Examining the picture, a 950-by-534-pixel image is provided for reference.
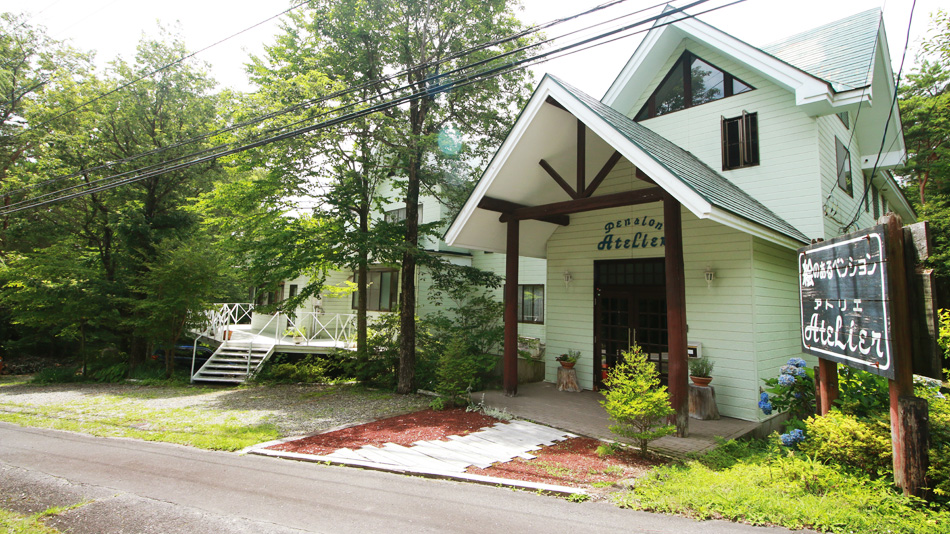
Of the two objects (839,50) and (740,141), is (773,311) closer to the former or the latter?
(740,141)

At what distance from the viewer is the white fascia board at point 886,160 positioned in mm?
12766

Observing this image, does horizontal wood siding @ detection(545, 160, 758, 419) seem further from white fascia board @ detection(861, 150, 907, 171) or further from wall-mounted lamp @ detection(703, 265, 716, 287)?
white fascia board @ detection(861, 150, 907, 171)

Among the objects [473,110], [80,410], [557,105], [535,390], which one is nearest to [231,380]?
[80,410]

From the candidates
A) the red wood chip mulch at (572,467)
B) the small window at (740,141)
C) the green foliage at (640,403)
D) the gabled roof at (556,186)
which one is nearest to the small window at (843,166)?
the small window at (740,141)

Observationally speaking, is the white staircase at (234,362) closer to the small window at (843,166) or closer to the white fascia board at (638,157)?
the white fascia board at (638,157)

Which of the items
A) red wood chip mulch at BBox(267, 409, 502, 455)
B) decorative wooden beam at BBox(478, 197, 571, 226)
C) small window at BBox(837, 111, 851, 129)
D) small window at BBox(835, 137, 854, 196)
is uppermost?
small window at BBox(837, 111, 851, 129)

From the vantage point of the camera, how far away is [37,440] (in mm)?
7305

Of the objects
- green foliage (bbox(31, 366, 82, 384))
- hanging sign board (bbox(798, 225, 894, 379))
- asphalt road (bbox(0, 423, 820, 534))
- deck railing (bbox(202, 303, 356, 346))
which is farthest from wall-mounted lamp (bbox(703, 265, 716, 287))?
green foliage (bbox(31, 366, 82, 384))

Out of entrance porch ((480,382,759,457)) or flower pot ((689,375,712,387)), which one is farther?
flower pot ((689,375,712,387))

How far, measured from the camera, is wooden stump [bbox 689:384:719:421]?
7.60 m

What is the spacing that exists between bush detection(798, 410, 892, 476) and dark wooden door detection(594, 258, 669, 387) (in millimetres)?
4290

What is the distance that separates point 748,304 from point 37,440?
12.0 metres

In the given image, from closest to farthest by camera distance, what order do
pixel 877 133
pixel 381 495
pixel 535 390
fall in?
→ 1. pixel 381 495
2. pixel 535 390
3. pixel 877 133

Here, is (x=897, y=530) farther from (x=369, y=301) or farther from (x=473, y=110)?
(x=369, y=301)
